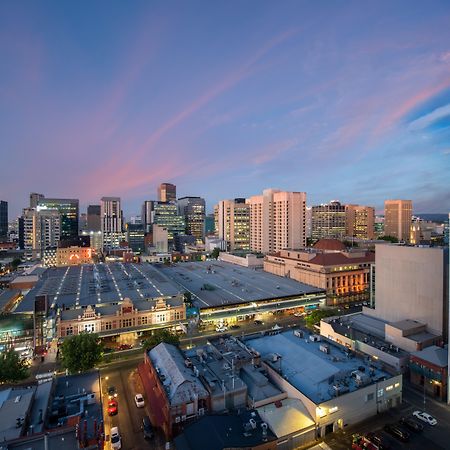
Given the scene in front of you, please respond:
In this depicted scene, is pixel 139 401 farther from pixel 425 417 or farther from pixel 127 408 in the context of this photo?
→ pixel 425 417

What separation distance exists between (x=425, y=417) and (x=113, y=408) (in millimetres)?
37078

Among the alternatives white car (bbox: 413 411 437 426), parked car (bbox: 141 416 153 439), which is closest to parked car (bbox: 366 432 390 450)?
white car (bbox: 413 411 437 426)

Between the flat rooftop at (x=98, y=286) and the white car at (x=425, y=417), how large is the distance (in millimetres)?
47301

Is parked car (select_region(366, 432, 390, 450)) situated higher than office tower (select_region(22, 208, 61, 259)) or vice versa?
office tower (select_region(22, 208, 61, 259))

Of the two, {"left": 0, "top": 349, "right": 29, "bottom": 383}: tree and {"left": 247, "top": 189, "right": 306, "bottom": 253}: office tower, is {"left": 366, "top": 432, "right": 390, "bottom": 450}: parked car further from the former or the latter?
{"left": 247, "top": 189, "right": 306, "bottom": 253}: office tower

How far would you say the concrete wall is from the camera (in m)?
50.3

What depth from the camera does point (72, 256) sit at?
148500mm

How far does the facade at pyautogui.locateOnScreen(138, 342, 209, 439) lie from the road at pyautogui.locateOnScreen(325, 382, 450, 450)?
14.9 meters

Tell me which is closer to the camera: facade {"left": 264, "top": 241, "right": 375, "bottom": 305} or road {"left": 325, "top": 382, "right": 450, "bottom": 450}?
road {"left": 325, "top": 382, "right": 450, "bottom": 450}

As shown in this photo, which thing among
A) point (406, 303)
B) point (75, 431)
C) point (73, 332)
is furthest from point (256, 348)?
point (73, 332)

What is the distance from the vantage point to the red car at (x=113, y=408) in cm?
3541

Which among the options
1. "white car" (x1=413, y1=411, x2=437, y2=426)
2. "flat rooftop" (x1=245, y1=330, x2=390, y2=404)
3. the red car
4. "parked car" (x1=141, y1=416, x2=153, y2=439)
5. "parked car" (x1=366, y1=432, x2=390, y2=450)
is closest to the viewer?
"parked car" (x1=366, y1=432, x2=390, y2=450)

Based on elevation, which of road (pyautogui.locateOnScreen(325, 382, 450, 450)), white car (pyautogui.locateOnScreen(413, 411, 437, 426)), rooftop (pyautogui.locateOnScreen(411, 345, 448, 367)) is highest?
rooftop (pyautogui.locateOnScreen(411, 345, 448, 367))

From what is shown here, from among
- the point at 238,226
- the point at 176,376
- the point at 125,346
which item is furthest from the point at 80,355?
the point at 238,226
